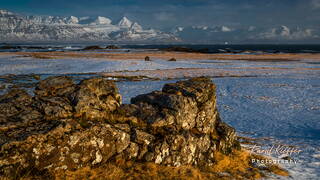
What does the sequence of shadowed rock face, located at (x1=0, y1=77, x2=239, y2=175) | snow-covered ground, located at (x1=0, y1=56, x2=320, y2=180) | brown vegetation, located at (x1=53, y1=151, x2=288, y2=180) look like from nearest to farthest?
shadowed rock face, located at (x1=0, y1=77, x2=239, y2=175) < brown vegetation, located at (x1=53, y1=151, x2=288, y2=180) < snow-covered ground, located at (x1=0, y1=56, x2=320, y2=180)

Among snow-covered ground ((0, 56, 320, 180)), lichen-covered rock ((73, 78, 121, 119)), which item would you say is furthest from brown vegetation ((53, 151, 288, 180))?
lichen-covered rock ((73, 78, 121, 119))

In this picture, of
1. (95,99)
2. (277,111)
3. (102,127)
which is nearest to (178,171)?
(102,127)

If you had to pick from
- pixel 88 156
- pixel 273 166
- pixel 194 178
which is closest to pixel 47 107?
pixel 88 156

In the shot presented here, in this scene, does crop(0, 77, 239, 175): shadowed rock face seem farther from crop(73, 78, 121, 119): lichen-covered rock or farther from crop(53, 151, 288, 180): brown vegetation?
crop(53, 151, 288, 180): brown vegetation

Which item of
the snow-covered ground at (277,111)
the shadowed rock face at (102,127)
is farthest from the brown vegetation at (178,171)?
the snow-covered ground at (277,111)

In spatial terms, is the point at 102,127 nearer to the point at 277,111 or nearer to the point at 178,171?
the point at 178,171

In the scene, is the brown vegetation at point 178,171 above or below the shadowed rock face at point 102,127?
below

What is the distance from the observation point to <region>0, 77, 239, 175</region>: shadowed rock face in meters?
8.83

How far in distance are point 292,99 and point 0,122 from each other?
2657cm

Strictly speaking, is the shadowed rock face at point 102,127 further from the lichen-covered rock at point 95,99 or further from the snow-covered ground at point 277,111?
the snow-covered ground at point 277,111

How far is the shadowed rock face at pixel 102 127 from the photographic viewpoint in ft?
29.0

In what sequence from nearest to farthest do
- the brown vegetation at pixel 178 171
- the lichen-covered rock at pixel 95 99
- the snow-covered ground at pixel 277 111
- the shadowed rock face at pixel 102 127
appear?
the shadowed rock face at pixel 102 127, the brown vegetation at pixel 178 171, the lichen-covered rock at pixel 95 99, the snow-covered ground at pixel 277 111

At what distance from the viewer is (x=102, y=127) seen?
10.1 metres

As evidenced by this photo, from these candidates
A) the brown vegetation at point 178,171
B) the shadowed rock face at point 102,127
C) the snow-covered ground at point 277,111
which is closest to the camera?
the shadowed rock face at point 102,127
